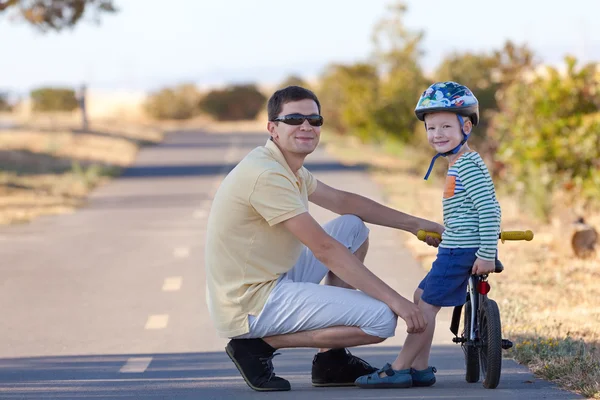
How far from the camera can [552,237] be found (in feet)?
43.0

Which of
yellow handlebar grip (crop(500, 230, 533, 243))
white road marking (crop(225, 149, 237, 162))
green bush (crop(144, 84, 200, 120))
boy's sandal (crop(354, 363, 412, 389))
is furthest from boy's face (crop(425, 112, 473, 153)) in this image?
green bush (crop(144, 84, 200, 120))

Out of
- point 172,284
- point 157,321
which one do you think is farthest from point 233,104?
point 157,321

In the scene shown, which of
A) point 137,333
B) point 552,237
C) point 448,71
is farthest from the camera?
point 448,71

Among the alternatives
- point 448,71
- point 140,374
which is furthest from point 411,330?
point 448,71

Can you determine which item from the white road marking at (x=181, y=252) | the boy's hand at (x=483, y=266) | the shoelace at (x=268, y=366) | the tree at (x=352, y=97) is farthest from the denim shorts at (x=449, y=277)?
the tree at (x=352, y=97)

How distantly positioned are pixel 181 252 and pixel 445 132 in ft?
26.5

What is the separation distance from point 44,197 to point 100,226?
184 inches

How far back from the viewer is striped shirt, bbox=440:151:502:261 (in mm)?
6094

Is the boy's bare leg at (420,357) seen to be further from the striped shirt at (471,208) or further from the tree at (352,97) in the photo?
the tree at (352,97)

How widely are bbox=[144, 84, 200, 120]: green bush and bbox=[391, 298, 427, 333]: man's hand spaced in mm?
74422

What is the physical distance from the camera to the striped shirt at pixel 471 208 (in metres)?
6.09

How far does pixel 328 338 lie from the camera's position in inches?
253

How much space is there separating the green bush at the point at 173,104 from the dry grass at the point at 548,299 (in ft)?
207

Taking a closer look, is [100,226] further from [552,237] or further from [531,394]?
[531,394]
